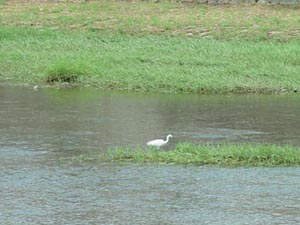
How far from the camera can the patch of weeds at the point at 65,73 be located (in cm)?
1470

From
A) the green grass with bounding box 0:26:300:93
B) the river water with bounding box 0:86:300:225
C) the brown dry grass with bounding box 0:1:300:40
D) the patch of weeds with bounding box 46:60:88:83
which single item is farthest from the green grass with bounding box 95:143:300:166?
A: the brown dry grass with bounding box 0:1:300:40

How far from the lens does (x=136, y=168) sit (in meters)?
8.96

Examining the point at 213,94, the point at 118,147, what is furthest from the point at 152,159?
the point at 213,94

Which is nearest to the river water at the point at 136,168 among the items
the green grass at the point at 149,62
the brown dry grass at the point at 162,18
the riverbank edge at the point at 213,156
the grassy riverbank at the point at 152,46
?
the riverbank edge at the point at 213,156

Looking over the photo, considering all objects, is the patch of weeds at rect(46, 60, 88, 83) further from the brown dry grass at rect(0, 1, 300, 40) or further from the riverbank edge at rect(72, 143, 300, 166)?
the riverbank edge at rect(72, 143, 300, 166)

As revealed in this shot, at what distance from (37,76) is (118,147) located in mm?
5273

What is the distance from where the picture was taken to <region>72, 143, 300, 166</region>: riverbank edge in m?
9.14

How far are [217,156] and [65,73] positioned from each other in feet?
19.1

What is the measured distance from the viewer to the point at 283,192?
811 centimetres

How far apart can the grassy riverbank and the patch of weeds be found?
1 cm

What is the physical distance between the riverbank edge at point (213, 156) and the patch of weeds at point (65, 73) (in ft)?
17.3

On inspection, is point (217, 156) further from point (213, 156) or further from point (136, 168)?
point (136, 168)

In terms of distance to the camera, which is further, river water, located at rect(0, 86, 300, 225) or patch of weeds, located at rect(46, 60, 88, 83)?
patch of weeds, located at rect(46, 60, 88, 83)

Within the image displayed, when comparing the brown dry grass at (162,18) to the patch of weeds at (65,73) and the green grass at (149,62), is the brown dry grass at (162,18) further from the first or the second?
the patch of weeds at (65,73)
